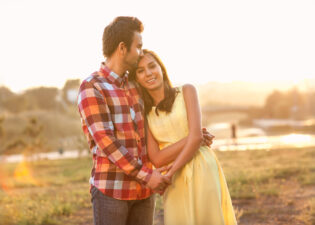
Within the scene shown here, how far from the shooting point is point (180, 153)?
2.55m

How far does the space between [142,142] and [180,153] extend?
25 cm

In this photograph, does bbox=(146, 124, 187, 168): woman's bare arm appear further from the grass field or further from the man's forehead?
the grass field

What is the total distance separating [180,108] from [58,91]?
46.7 metres

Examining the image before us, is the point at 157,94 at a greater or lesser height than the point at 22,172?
greater

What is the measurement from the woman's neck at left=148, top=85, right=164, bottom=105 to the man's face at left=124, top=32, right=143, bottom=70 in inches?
11.3

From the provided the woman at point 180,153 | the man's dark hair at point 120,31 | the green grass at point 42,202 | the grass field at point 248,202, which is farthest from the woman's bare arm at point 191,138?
the green grass at point 42,202

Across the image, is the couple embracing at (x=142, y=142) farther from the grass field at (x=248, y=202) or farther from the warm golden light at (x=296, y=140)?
the warm golden light at (x=296, y=140)

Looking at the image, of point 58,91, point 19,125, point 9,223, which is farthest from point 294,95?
point 9,223

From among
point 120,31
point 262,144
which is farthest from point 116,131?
point 262,144

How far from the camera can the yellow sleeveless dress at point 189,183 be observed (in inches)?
103

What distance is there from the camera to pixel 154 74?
8.53 ft

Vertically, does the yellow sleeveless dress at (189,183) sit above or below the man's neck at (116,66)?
below

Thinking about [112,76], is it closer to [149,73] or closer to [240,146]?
[149,73]

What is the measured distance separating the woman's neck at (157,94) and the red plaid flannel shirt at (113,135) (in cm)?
27
